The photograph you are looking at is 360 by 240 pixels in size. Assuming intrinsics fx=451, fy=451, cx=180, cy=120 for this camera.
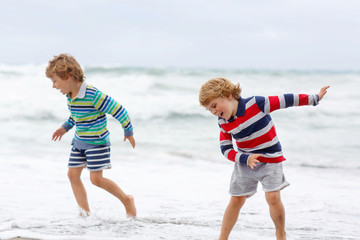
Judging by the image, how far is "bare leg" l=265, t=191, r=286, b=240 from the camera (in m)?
2.78

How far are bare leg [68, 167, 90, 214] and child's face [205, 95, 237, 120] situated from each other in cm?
136

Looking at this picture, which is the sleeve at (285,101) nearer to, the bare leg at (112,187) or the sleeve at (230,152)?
the sleeve at (230,152)

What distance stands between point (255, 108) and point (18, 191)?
3.04 metres

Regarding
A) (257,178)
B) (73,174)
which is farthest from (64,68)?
(257,178)

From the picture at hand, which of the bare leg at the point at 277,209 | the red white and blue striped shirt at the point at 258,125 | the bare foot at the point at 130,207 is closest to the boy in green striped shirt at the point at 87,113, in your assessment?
the bare foot at the point at 130,207

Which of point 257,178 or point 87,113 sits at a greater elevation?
point 87,113

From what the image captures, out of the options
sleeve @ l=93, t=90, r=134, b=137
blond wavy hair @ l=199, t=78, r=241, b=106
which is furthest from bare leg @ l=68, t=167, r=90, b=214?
blond wavy hair @ l=199, t=78, r=241, b=106

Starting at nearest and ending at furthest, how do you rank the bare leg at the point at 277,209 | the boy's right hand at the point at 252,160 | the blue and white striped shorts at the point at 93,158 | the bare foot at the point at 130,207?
the boy's right hand at the point at 252,160 → the bare leg at the point at 277,209 → the blue and white striped shorts at the point at 93,158 → the bare foot at the point at 130,207

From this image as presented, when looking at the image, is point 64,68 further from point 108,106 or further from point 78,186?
point 78,186

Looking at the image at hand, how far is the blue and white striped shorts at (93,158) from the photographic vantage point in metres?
3.40

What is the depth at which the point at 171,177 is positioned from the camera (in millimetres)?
5793

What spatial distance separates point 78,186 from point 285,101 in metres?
1.83

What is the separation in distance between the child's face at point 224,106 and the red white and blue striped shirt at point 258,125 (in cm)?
4

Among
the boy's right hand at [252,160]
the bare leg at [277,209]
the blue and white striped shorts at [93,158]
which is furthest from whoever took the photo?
the blue and white striped shorts at [93,158]
